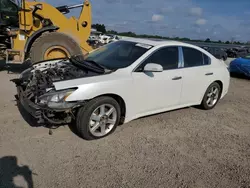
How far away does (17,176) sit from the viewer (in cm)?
285

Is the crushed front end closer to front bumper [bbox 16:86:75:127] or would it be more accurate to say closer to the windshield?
front bumper [bbox 16:86:75:127]

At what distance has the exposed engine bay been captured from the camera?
3.43m

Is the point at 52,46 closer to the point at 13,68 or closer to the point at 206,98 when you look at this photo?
the point at 13,68

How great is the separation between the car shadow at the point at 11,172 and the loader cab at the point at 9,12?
22.9 feet

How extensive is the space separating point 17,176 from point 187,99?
356cm

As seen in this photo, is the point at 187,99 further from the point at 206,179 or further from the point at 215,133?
the point at 206,179

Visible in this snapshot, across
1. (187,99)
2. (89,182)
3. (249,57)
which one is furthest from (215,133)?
(249,57)

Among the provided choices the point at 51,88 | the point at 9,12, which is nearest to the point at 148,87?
the point at 51,88

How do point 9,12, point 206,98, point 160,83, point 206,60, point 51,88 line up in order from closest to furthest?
point 51,88 < point 160,83 < point 206,60 < point 206,98 < point 9,12

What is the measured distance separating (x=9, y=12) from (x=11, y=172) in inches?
296

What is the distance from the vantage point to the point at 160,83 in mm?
4367

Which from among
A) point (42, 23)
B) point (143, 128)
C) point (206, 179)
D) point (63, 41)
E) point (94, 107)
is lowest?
point (206, 179)

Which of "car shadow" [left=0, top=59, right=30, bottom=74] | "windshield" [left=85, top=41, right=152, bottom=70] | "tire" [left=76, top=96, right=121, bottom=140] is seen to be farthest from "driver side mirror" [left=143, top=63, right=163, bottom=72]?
"car shadow" [left=0, top=59, right=30, bottom=74]

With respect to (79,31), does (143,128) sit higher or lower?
lower
